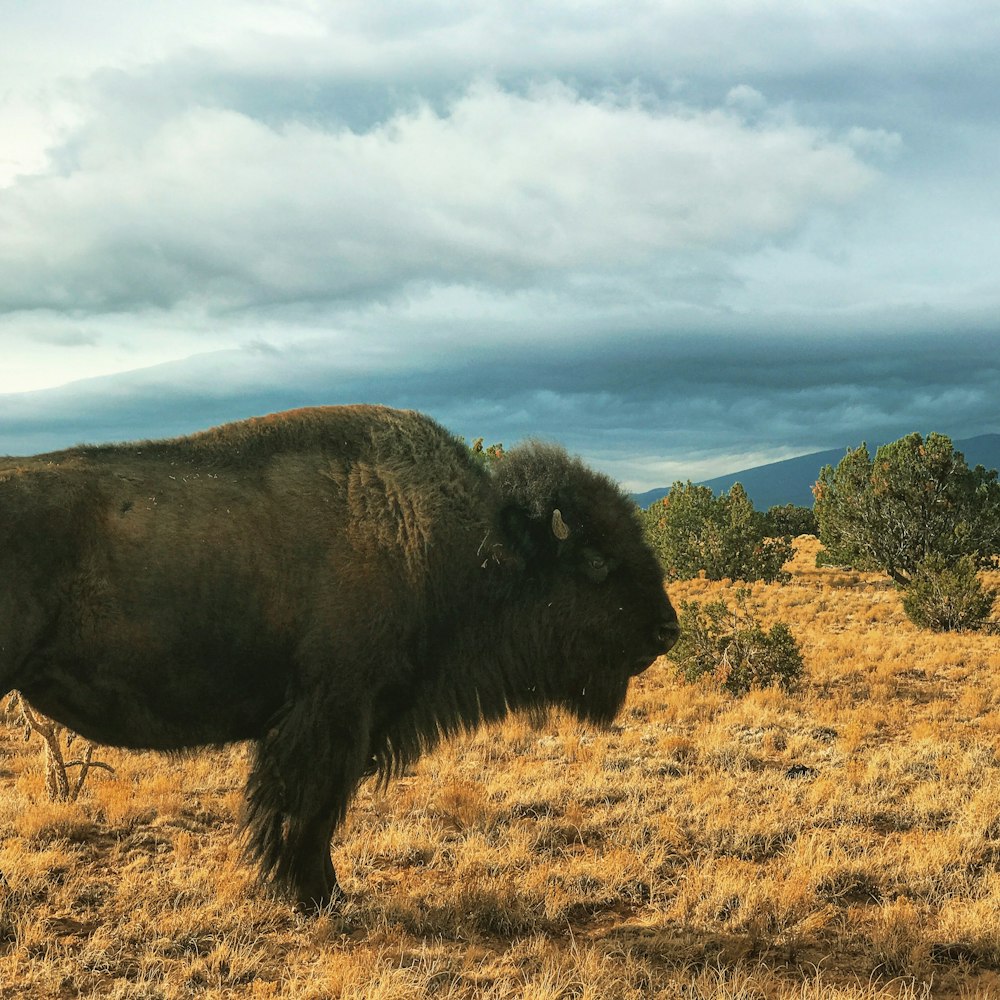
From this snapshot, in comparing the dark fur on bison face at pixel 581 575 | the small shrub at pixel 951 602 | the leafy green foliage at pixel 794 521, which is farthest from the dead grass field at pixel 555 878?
the leafy green foliage at pixel 794 521

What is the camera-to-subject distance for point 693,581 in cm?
3269

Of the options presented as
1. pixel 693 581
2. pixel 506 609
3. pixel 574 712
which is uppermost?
pixel 506 609

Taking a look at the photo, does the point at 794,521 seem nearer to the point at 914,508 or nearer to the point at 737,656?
the point at 914,508

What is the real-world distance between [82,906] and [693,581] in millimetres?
28669

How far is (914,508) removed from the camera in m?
28.6

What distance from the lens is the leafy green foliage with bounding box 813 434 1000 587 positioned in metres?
27.8

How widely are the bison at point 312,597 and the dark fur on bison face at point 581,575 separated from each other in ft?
0.05

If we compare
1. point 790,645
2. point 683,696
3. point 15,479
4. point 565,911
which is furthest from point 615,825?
point 790,645

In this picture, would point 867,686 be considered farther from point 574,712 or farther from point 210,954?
point 210,954

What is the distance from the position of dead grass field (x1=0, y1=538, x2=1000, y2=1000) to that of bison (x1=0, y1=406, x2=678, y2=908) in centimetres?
71

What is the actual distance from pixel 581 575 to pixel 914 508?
2599cm

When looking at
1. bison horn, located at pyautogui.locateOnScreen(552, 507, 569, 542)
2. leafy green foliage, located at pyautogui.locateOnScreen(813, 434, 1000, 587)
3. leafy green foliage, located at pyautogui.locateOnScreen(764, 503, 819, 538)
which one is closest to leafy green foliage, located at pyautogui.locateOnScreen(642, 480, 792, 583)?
leafy green foliage, located at pyautogui.locateOnScreen(813, 434, 1000, 587)

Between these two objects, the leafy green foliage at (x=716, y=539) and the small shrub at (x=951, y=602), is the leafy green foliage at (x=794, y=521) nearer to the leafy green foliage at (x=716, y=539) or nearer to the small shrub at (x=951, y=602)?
the leafy green foliage at (x=716, y=539)

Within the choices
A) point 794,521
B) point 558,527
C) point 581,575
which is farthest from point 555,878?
point 794,521
